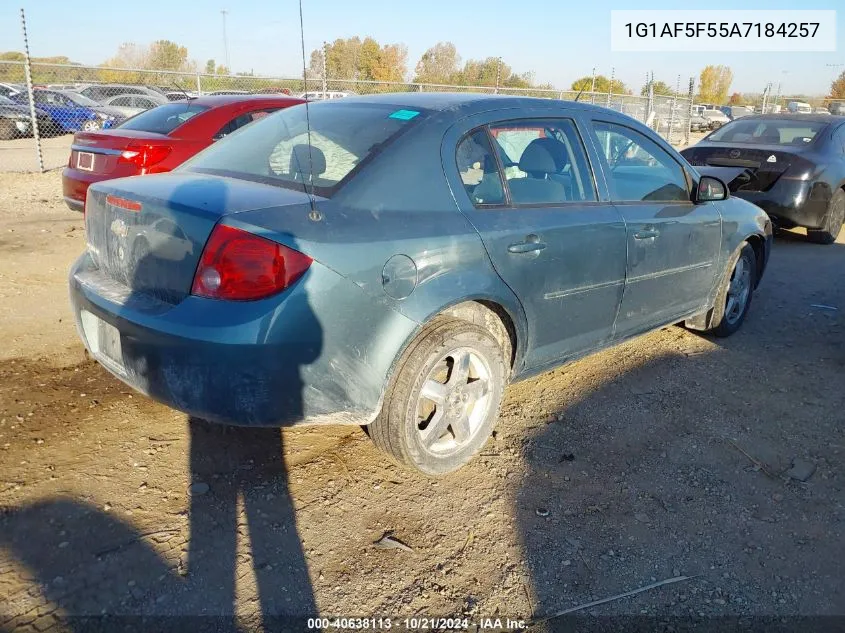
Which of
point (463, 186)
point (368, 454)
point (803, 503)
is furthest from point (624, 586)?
point (463, 186)

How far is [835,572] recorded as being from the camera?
2.53 meters

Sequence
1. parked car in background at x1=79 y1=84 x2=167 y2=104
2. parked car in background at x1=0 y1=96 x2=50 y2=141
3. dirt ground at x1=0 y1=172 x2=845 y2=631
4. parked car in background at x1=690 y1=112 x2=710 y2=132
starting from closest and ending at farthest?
dirt ground at x1=0 y1=172 x2=845 y2=631
parked car in background at x1=0 y1=96 x2=50 y2=141
parked car in background at x1=79 y1=84 x2=167 y2=104
parked car in background at x1=690 y1=112 x2=710 y2=132

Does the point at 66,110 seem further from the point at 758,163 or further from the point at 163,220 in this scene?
the point at 163,220

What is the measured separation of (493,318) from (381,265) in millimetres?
779

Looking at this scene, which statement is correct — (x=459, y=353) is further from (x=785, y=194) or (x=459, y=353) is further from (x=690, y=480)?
(x=785, y=194)

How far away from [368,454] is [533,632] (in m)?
1.24

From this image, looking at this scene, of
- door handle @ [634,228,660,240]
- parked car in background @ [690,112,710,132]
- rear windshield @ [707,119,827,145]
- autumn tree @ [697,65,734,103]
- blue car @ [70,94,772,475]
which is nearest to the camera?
Answer: blue car @ [70,94,772,475]

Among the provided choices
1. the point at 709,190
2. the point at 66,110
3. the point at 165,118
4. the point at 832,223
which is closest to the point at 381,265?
the point at 709,190

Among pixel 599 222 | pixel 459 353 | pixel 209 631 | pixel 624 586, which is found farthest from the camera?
pixel 599 222

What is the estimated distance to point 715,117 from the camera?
34.4 meters

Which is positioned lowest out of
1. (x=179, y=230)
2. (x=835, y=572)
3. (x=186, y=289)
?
(x=835, y=572)

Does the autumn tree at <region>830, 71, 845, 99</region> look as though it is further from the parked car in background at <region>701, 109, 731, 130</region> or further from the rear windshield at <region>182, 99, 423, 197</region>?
the rear windshield at <region>182, 99, 423, 197</region>

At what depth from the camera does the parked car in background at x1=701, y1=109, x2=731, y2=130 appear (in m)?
32.8

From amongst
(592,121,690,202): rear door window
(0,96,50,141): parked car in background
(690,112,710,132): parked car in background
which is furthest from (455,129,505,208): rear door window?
(690,112,710,132): parked car in background
